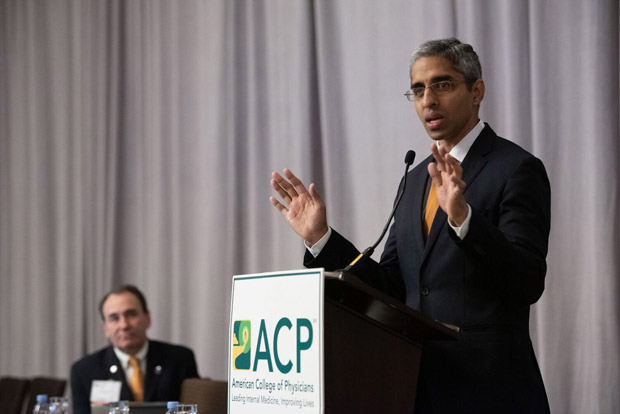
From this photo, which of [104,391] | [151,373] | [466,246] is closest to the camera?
[466,246]

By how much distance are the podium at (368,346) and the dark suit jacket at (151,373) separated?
302 cm

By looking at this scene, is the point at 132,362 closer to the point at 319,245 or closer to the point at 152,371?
the point at 152,371

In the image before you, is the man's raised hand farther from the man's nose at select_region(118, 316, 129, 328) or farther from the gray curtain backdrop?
the man's nose at select_region(118, 316, 129, 328)

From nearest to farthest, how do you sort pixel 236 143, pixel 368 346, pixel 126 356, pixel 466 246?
1. pixel 368 346
2. pixel 466 246
3. pixel 126 356
4. pixel 236 143

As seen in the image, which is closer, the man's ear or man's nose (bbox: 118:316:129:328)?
the man's ear

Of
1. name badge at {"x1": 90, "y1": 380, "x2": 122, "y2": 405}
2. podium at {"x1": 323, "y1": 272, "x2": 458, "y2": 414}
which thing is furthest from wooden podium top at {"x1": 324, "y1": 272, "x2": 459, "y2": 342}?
name badge at {"x1": 90, "y1": 380, "x2": 122, "y2": 405}

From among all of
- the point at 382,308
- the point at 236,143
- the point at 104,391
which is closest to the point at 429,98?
the point at 382,308

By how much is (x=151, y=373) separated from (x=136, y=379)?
119mm

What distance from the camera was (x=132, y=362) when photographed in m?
4.89

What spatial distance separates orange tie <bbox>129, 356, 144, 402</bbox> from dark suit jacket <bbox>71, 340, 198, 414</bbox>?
56 millimetres

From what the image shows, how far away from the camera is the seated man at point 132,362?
478 cm

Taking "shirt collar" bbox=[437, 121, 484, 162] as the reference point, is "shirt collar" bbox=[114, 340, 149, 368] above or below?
below

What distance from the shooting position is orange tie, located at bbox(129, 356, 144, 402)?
480 cm

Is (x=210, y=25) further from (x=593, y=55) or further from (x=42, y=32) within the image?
(x=593, y=55)
